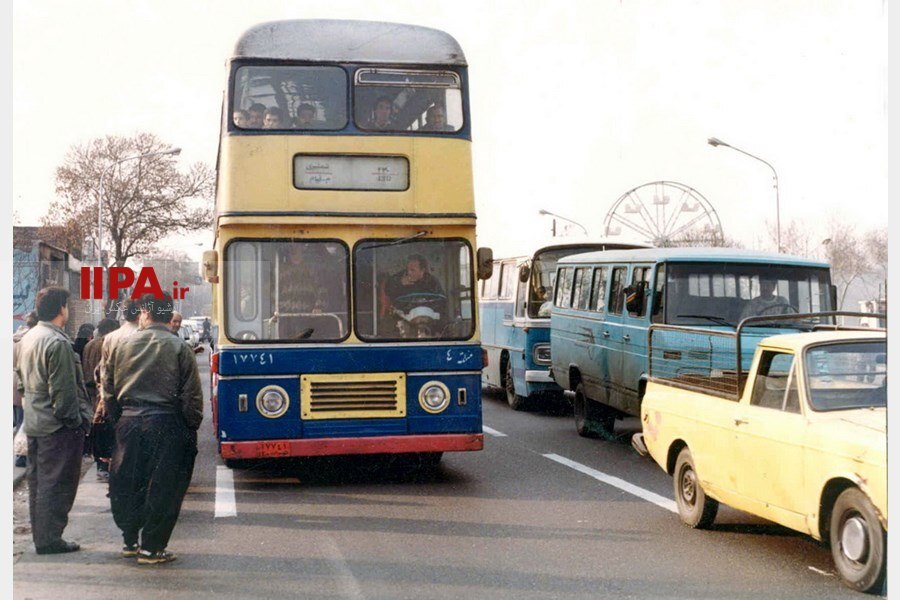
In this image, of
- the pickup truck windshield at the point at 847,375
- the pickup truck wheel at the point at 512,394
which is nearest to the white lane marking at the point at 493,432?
the pickup truck wheel at the point at 512,394

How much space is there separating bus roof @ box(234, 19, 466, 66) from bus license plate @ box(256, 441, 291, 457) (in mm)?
3520

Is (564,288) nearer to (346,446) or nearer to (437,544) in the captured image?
(346,446)

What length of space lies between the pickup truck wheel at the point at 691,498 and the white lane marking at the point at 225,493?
3600mm

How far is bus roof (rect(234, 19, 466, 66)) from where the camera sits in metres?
10.9

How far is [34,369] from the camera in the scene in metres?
8.24

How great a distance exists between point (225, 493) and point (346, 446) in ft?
4.13

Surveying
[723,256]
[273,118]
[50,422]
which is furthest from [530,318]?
[50,422]

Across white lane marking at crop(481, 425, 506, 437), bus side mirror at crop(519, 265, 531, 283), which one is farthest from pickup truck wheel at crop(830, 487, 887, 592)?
bus side mirror at crop(519, 265, 531, 283)

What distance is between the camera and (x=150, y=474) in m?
7.89

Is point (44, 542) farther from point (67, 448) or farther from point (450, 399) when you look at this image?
point (450, 399)

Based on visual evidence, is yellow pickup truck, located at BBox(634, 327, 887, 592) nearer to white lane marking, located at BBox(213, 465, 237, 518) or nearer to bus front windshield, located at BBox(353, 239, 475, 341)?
bus front windshield, located at BBox(353, 239, 475, 341)

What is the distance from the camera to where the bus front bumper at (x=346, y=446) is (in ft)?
35.4

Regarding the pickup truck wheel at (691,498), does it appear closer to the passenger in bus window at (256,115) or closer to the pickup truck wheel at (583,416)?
the passenger in bus window at (256,115)

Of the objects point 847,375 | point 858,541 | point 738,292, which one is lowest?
point 858,541
